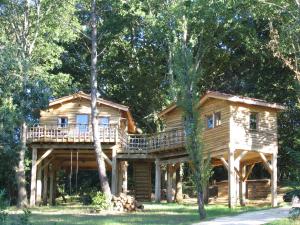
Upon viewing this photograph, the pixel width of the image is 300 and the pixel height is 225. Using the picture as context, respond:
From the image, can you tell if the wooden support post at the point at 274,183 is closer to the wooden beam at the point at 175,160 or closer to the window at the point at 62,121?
the wooden beam at the point at 175,160

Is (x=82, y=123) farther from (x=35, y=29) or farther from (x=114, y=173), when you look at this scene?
(x=35, y=29)

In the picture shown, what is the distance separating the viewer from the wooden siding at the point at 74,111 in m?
36.9

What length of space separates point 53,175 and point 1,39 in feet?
40.1

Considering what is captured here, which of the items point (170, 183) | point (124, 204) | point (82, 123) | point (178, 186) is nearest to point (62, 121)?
point (82, 123)

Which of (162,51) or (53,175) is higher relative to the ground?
(162,51)

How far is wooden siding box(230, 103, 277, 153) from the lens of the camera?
96.1ft

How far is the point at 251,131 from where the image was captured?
30.0m

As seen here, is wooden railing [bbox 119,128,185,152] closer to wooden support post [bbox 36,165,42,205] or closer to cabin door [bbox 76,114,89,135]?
cabin door [bbox 76,114,89,135]

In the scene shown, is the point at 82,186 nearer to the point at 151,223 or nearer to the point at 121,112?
the point at 121,112

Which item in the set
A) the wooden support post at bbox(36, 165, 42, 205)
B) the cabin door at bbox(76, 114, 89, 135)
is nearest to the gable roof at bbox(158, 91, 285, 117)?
the cabin door at bbox(76, 114, 89, 135)

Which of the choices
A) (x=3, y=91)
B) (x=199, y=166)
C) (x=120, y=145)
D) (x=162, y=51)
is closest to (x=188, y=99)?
(x=199, y=166)

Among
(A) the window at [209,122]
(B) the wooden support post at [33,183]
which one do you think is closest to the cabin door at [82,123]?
(B) the wooden support post at [33,183]

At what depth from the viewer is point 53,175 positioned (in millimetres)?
40500

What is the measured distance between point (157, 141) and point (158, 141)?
→ 198 millimetres
